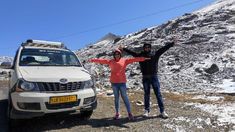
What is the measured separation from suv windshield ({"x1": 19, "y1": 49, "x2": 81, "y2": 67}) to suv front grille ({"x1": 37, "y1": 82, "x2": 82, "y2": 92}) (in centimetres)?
140

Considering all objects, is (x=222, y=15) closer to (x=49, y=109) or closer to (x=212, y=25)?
(x=212, y=25)

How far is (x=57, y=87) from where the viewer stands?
7.35 meters

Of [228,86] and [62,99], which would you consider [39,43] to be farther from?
[228,86]

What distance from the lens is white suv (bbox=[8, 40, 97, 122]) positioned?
711 cm

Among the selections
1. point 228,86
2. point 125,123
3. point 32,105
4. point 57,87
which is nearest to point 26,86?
point 32,105

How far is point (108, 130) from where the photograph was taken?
300 inches

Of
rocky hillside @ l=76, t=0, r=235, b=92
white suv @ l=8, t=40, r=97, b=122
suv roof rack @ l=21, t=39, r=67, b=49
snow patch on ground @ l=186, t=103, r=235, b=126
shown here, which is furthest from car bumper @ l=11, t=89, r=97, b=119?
rocky hillside @ l=76, t=0, r=235, b=92

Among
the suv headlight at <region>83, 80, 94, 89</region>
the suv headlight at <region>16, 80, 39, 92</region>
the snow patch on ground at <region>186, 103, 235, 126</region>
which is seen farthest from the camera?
the snow patch on ground at <region>186, 103, 235, 126</region>

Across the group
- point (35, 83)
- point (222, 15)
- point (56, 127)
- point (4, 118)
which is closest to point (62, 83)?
point (35, 83)

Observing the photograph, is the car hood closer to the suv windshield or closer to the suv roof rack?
the suv windshield

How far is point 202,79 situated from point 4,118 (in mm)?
13114

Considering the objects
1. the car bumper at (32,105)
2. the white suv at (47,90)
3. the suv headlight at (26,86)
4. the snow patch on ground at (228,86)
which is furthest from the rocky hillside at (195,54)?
the suv headlight at (26,86)

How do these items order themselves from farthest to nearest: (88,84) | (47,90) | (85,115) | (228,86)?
(228,86) → (85,115) → (88,84) → (47,90)

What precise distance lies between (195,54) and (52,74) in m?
20.3
